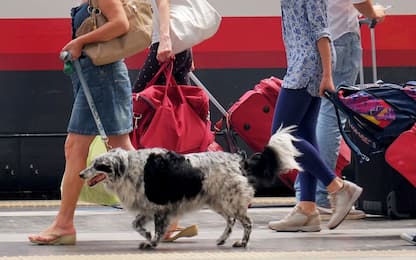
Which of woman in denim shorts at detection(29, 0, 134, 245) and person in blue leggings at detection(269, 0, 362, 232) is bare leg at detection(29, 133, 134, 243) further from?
person in blue leggings at detection(269, 0, 362, 232)

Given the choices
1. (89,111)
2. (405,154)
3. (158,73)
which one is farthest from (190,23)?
(405,154)

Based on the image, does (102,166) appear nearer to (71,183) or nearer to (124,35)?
(71,183)

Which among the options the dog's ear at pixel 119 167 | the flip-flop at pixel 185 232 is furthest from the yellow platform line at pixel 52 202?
the dog's ear at pixel 119 167

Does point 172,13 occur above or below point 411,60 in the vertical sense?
above

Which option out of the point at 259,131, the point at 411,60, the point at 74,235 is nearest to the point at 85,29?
the point at 74,235

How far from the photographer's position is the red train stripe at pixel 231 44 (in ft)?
26.6

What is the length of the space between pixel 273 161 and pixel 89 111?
94 centimetres

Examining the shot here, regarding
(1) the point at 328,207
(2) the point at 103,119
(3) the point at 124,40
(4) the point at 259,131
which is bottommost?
(1) the point at 328,207

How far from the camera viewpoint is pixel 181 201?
4961 millimetres

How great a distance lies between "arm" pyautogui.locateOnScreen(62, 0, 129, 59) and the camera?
5055 mm

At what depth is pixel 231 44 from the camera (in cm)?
820

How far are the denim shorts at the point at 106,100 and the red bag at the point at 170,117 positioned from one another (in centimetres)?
35

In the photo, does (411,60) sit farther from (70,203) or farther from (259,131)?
(70,203)

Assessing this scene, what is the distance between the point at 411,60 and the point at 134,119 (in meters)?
3.40
